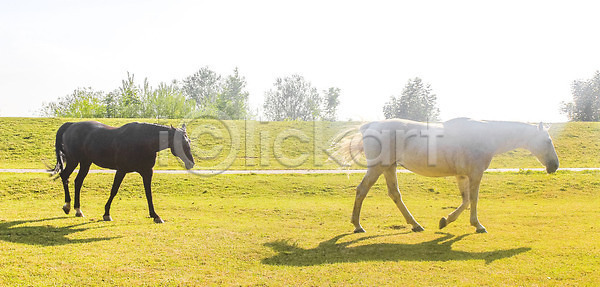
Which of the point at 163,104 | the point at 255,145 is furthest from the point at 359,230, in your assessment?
the point at 163,104

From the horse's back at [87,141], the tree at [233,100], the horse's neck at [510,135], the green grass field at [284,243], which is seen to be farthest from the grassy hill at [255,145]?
the tree at [233,100]

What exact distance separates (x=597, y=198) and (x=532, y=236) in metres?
8.77

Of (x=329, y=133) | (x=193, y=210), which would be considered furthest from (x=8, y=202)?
(x=329, y=133)

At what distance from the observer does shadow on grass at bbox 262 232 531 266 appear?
6.45m

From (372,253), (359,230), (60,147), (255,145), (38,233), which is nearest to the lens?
(372,253)

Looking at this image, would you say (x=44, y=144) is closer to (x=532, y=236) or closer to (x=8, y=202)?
(x=8, y=202)

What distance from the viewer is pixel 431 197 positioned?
1477 centimetres

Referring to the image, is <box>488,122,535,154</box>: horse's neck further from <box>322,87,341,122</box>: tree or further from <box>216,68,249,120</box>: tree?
<box>322,87,341,122</box>: tree

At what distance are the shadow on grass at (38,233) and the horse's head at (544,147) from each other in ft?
28.7

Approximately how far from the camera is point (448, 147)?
849cm

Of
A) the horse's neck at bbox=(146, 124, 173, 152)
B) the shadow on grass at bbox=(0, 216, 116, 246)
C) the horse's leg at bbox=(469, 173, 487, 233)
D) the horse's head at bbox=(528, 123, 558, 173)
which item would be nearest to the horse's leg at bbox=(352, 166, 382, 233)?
the horse's leg at bbox=(469, 173, 487, 233)

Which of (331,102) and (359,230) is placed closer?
(359,230)

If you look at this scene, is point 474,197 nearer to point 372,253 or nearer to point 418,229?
point 418,229

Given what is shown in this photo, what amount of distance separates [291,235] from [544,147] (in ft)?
18.3
